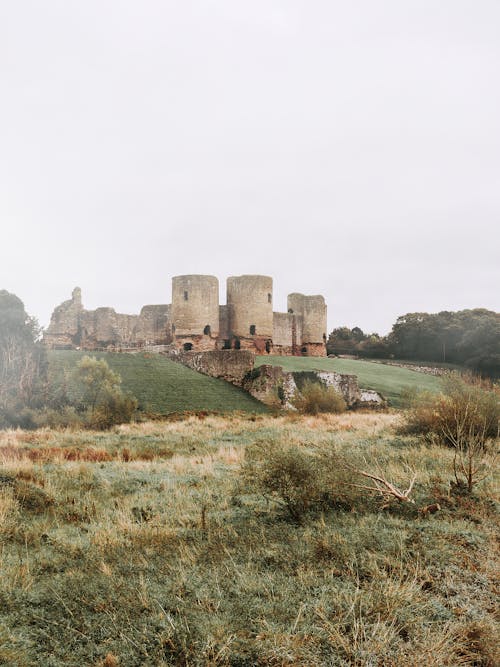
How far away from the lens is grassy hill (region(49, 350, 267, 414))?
65.8 feet

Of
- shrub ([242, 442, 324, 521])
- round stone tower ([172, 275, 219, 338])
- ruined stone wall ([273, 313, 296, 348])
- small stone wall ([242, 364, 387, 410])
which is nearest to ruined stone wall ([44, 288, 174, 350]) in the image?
round stone tower ([172, 275, 219, 338])

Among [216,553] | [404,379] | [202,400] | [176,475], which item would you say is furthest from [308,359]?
[216,553]

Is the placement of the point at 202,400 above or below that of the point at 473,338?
below

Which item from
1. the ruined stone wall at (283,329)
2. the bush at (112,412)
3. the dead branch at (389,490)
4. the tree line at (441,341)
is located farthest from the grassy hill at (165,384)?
the tree line at (441,341)

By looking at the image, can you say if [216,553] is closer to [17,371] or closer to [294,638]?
[294,638]

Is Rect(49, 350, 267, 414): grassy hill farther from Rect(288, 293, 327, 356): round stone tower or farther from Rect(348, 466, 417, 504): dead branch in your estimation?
Rect(288, 293, 327, 356): round stone tower

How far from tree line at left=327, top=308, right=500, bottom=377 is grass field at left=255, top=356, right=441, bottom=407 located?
7652 millimetres

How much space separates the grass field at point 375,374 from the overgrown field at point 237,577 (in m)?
21.5

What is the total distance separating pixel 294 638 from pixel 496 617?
1.26 metres

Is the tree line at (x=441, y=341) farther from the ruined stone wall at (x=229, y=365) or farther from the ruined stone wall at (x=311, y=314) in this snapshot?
the ruined stone wall at (x=229, y=365)

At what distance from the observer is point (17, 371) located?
1703 cm

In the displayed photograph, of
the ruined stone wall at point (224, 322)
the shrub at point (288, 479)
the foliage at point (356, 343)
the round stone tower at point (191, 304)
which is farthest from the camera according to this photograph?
the foliage at point (356, 343)

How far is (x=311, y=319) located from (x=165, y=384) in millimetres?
22949

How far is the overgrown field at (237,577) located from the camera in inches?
103
